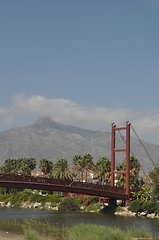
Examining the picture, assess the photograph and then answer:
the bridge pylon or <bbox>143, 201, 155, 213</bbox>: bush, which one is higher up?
the bridge pylon

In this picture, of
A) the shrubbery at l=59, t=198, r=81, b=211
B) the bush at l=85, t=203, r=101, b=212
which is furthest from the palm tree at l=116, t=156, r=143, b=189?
the shrubbery at l=59, t=198, r=81, b=211

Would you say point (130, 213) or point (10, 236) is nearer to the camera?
point (10, 236)

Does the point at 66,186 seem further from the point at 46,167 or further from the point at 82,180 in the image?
the point at 46,167

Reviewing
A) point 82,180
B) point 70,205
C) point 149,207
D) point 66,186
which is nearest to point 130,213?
point 149,207

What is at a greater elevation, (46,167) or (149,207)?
(46,167)

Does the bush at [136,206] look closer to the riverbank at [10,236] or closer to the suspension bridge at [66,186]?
the suspension bridge at [66,186]

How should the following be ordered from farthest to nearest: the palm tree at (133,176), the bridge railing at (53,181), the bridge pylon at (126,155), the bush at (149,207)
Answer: the palm tree at (133,176) → the bridge pylon at (126,155) → the bush at (149,207) → the bridge railing at (53,181)

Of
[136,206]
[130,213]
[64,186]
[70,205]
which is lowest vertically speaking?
[130,213]

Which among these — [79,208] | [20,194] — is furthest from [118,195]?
[20,194]

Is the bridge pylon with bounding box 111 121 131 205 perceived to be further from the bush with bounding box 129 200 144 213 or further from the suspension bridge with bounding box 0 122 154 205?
the bush with bounding box 129 200 144 213

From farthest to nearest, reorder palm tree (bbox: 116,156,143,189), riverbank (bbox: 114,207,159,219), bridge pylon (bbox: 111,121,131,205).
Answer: palm tree (bbox: 116,156,143,189), bridge pylon (bbox: 111,121,131,205), riverbank (bbox: 114,207,159,219)

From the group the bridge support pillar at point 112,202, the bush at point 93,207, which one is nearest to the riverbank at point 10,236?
the bush at point 93,207

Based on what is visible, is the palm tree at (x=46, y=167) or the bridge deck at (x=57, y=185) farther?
the palm tree at (x=46, y=167)

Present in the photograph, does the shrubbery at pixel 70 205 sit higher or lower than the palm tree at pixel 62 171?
lower
